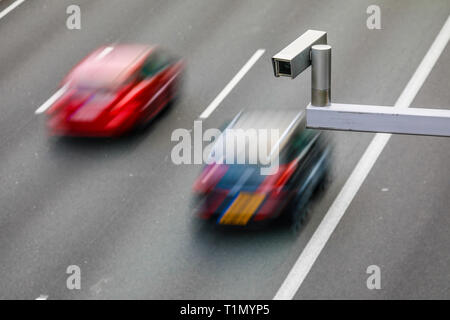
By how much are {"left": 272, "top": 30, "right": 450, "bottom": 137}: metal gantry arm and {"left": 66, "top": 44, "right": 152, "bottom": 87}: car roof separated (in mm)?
9216

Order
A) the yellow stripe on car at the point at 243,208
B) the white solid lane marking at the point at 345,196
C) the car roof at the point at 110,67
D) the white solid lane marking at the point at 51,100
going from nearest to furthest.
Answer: the white solid lane marking at the point at 345,196 < the yellow stripe on car at the point at 243,208 < the car roof at the point at 110,67 < the white solid lane marking at the point at 51,100

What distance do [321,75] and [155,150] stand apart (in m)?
8.93

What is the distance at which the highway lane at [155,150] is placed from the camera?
13078mm

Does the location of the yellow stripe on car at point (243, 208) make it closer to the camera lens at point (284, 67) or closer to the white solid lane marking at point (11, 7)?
the camera lens at point (284, 67)

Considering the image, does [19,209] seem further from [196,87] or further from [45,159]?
[196,87]

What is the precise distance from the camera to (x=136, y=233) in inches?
547

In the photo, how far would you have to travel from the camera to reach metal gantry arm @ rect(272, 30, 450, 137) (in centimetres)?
→ 683

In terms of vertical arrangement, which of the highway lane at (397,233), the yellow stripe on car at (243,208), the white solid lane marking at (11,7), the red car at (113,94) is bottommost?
the highway lane at (397,233)

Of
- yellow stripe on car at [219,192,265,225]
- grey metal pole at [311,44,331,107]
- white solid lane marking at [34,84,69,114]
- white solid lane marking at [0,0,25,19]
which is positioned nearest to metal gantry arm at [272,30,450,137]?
grey metal pole at [311,44,331,107]

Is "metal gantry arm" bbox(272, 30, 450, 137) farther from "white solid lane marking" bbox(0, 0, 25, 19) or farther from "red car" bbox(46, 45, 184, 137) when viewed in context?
"white solid lane marking" bbox(0, 0, 25, 19)

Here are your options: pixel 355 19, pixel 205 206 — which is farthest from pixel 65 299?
pixel 355 19

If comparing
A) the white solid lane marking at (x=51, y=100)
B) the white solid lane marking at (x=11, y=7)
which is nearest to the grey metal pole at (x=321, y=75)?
the white solid lane marking at (x=51, y=100)

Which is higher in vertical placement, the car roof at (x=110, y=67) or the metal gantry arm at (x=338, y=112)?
the metal gantry arm at (x=338, y=112)

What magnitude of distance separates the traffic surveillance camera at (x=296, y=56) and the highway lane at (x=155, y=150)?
5.85 meters
